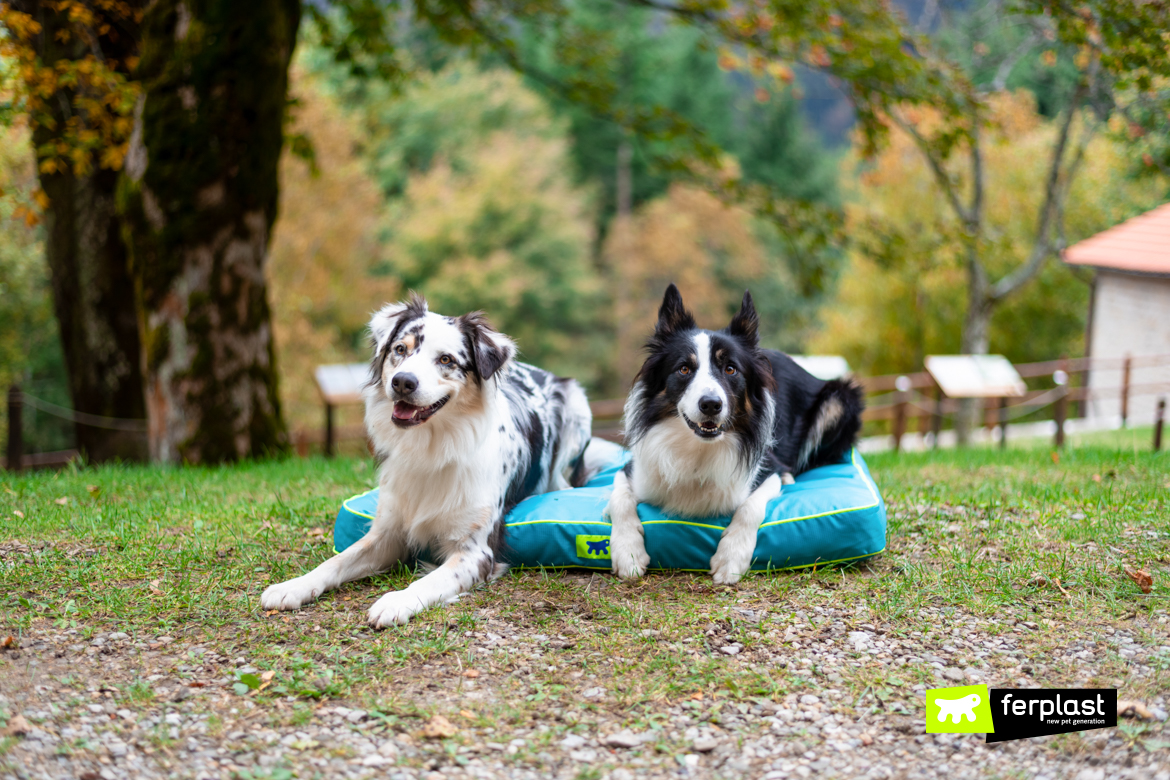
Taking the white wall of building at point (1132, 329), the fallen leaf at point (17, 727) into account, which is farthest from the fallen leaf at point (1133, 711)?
the white wall of building at point (1132, 329)

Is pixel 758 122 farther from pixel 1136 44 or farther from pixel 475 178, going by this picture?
pixel 1136 44

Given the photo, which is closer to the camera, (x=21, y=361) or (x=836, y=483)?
(x=836, y=483)

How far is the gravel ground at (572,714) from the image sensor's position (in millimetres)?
2990

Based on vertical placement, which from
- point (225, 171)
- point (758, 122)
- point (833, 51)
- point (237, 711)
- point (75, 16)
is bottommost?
point (237, 711)

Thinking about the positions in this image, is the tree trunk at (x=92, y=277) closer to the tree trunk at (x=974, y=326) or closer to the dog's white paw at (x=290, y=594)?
the dog's white paw at (x=290, y=594)

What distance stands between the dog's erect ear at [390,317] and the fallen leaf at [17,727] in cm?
219

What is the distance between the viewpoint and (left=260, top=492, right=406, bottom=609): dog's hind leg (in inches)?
168

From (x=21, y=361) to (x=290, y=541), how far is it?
15513 millimetres

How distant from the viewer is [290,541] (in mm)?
5379

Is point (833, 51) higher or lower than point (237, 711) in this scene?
higher

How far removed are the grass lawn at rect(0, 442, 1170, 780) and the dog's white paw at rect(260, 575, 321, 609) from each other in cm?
7

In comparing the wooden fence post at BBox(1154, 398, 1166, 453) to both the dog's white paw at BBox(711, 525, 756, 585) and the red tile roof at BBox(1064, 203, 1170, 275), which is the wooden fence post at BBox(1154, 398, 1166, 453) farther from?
the red tile roof at BBox(1064, 203, 1170, 275)

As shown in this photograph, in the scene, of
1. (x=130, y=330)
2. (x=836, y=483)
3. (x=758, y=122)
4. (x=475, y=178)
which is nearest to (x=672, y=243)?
(x=475, y=178)

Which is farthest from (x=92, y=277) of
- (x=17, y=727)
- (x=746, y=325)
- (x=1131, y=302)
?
(x=1131, y=302)
